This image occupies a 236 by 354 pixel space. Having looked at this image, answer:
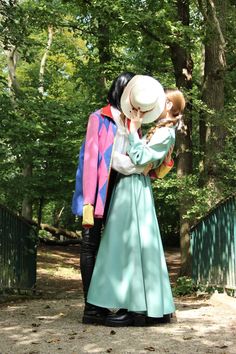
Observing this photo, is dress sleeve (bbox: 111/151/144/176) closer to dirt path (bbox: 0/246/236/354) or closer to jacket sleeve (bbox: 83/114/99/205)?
jacket sleeve (bbox: 83/114/99/205)

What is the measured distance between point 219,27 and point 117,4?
1711mm

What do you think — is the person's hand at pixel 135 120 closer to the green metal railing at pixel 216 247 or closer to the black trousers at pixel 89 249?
the black trousers at pixel 89 249

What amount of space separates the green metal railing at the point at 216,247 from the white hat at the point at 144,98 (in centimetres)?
279

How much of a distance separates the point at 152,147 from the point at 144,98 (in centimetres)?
38

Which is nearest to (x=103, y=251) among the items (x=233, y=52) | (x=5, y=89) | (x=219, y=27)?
(x=5, y=89)

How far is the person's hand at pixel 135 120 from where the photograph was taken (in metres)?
4.10

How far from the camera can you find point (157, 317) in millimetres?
3941

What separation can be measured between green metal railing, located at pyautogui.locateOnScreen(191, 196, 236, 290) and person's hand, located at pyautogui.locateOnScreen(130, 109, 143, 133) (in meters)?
2.84

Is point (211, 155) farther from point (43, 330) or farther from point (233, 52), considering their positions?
point (43, 330)

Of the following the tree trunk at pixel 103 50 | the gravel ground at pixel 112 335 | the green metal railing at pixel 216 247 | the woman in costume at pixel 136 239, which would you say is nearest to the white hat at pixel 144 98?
the woman in costume at pixel 136 239

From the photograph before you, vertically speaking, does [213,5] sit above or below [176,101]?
above

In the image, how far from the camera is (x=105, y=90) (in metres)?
11.8

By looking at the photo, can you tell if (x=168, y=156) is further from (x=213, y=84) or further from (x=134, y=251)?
(x=213, y=84)

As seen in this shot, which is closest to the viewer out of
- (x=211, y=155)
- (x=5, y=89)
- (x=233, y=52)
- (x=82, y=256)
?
(x=82, y=256)
